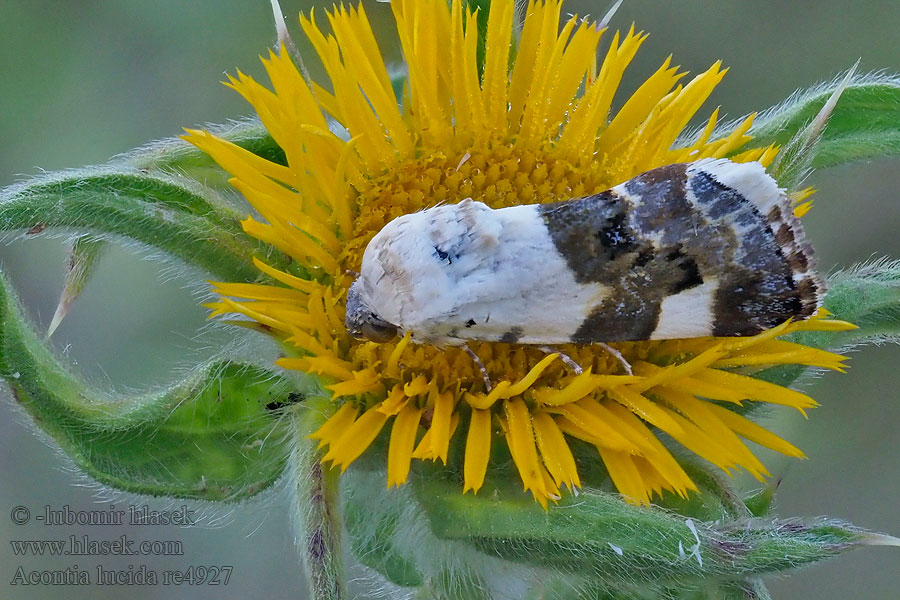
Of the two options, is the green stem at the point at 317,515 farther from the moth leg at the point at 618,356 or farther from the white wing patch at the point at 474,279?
the moth leg at the point at 618,356

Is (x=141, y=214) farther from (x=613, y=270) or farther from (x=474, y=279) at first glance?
(x=613, y=270)

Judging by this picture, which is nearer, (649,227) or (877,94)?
(649,227)

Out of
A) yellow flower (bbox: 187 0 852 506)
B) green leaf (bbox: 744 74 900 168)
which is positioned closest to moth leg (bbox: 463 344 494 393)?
yellow flower (bbox: 187 0 852 506)

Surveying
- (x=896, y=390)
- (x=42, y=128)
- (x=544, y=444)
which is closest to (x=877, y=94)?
(x=544, y=444)

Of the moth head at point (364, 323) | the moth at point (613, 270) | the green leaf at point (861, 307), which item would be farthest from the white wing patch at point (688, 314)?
the moth head at point (364, 323)

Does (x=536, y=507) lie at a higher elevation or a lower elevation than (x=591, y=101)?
lower

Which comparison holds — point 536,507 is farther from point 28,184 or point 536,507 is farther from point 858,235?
point 858,235
